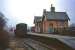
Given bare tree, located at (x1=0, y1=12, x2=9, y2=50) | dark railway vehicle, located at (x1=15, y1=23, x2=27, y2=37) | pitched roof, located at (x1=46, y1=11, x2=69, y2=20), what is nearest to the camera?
bare tree, located at (x1=0, y1=12, x2=9, y2=50)

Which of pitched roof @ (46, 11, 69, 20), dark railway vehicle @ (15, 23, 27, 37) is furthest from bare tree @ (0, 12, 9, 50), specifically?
pitched roof @ (46, 11, 69, 20)

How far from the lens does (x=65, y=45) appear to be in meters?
16.3

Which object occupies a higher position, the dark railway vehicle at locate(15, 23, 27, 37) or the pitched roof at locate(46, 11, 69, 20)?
the pitched roof at locate(46, 11, 69, 20)

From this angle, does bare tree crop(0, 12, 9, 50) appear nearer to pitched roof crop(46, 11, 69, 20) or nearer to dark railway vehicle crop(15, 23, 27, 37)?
dark railway vehicle crop(15, 23, 27, 37)

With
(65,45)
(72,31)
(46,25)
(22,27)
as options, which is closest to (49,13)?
(46,25)

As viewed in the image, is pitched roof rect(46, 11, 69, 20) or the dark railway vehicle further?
pitched roof rect(46, 11, 69, 20)

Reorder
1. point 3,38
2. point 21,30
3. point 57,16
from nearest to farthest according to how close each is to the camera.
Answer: point 3,38, point 21,30, point 57,16

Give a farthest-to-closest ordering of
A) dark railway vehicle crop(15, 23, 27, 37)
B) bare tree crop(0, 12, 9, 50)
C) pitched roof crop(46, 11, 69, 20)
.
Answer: pitched roof crop(46, 11, 69, 20) < dark railway vehicle crop(15, 23, 27, 37) < bare tree crop(0, 12, 9, 50)

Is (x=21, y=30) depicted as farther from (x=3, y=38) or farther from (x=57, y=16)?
(x=3, y=38)

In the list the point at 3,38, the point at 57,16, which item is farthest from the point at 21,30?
the point at 3,38

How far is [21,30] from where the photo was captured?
4688 cm

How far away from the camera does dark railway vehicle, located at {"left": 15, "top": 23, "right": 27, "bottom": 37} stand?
46.7 meters

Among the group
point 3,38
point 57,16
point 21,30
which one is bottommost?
point 3,38

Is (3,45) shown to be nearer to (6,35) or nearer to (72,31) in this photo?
(6,35)
